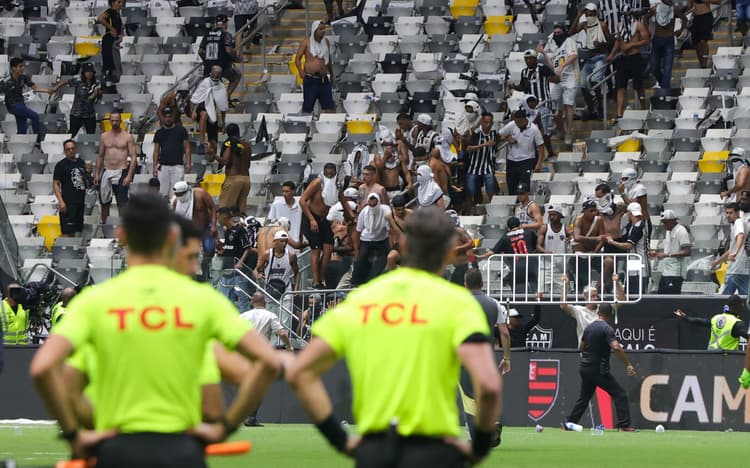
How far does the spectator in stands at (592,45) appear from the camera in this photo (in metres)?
28.3

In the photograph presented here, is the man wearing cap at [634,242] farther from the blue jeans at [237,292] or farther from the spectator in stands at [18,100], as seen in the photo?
the spectator in stands at [18,100]

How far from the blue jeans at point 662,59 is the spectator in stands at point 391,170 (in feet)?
16.5

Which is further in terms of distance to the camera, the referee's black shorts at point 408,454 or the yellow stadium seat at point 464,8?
the yellow stadium seat at point 464,8

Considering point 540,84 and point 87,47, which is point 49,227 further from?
point 540,84

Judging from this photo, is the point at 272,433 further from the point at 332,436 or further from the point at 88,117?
the point at 332,436

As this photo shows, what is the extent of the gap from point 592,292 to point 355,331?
667 inches

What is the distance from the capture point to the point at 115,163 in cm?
2853

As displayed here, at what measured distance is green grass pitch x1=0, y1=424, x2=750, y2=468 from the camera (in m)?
16.2

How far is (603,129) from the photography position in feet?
95.1

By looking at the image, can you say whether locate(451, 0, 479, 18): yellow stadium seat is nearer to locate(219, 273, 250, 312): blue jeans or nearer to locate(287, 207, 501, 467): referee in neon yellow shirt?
locate(219, 273, 250, 312): blue jeans

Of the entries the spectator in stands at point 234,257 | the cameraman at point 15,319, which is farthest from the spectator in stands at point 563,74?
the cameraman at point 15,319

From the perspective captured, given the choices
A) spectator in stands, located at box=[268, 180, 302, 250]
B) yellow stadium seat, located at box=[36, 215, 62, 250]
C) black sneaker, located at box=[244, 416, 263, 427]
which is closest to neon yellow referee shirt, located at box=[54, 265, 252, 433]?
black sneaker, located at box=[244, 416, 263, 427]

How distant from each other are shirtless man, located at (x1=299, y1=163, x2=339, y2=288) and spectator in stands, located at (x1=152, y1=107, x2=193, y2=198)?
3256 mm

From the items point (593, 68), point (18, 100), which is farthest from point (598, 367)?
point (18, 100)
